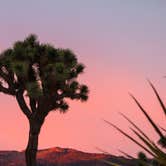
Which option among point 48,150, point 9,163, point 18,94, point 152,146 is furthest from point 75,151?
point 152,146

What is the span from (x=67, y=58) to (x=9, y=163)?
54354 mm

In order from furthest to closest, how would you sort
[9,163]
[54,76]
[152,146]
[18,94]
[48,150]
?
[48,150] → [9,163] → [18,94] → [54,76] → [152,146]

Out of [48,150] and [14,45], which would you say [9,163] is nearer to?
[48,150]

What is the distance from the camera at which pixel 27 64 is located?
23.2 meters

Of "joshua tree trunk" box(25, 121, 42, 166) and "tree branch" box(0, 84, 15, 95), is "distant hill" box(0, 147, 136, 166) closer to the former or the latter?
"joshua tree trunk" box(25, 121, 42, 166)

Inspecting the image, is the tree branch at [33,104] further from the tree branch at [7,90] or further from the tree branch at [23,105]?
the tree branch at [7,90]

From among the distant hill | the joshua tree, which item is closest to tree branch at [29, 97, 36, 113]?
the joshua tree

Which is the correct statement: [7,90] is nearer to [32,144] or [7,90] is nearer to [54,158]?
[32,144]

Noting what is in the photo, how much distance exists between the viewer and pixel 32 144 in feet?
78.5

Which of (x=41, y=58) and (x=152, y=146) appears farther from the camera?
(x=41, y=58)

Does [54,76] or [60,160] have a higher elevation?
[60,160]

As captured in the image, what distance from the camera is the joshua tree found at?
22922mm

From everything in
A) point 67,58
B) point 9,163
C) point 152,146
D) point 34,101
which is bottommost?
point 152,146

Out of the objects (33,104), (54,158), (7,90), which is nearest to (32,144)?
(33,104)
